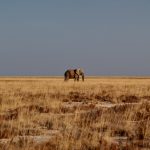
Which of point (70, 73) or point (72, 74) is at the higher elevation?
point (70, 73)

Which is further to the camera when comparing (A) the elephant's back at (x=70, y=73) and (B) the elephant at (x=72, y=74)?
(A) the elephant's back at (x=70, y=73)

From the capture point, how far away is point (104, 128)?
12617 mm

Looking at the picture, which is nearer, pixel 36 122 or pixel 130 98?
pixel 36 122

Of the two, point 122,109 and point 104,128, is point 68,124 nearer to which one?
point 104,128

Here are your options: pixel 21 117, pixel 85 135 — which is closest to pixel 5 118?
pixel 21 117

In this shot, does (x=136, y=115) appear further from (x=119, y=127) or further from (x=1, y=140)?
(x=1, y=140)

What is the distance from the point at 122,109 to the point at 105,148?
8.04 m

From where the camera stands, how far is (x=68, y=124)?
13117 mm

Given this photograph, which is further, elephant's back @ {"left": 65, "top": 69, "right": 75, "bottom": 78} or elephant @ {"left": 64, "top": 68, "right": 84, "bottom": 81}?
elephant's back @ {"left": 65, "top": 69, "right": 75, "bottom": 78}

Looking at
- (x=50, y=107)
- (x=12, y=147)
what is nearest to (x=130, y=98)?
(x=50, y=107)

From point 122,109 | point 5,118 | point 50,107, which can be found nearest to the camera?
point 5,118

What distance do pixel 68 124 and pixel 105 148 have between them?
145 inches

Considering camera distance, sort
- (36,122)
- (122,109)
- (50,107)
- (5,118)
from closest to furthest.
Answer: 1. (36,122)
2. (5,118)
3. (122,109)
4. (50,107)

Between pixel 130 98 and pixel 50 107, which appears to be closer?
pixel 50 107
